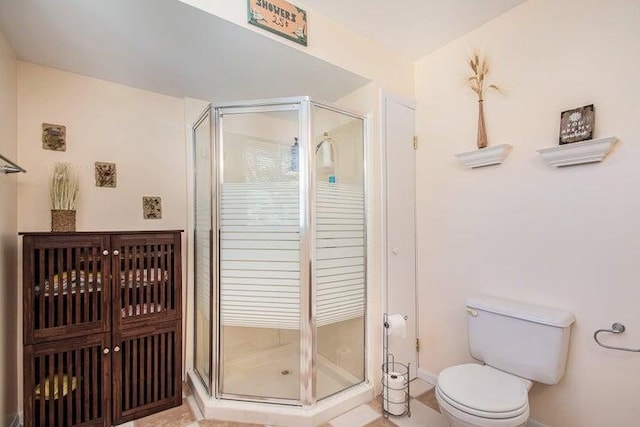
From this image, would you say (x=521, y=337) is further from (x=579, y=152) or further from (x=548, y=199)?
(x=579, y=152)

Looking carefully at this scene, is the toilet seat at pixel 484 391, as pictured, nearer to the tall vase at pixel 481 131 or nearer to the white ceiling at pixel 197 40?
the tall vase at pixel 481 131

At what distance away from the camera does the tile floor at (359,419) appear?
1.79 meters

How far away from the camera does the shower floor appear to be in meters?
1.94

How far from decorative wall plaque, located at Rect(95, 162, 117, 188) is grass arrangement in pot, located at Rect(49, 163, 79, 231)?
14cm

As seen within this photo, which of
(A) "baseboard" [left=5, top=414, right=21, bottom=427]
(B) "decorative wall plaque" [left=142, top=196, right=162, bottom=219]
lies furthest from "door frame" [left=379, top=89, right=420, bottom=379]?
(A) "baseboard" [left=5, top=414, right=21, bottom=427]

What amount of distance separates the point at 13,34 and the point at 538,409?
3.46 metres

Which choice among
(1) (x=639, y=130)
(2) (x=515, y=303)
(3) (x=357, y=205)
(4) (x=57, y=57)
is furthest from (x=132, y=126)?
(1) (x=639, y=130)

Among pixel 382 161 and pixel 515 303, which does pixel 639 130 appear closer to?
pixel 515 303

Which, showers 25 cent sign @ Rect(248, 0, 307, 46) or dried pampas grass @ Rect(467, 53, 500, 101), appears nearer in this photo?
showers 25 cent sign @ Rect(248, 0, 307, 46)

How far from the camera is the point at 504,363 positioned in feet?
5.40

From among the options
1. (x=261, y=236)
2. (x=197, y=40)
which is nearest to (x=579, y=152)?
(x=261, y=236)

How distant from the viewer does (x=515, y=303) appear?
173 cm

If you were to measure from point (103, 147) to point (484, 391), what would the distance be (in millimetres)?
2665

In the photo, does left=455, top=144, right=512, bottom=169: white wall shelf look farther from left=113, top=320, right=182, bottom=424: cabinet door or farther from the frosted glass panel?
left=113, top=320, right=182, bottom=424: cabinet door
